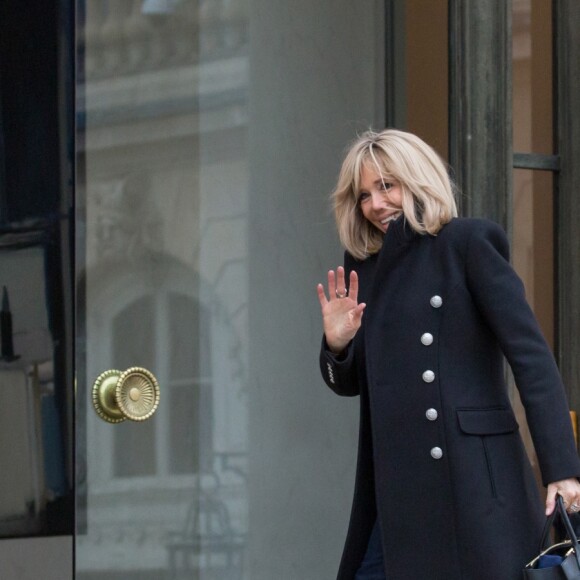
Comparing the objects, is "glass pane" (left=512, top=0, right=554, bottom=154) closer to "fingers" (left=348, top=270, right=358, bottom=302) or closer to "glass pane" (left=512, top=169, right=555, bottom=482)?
"glass pane" (left=512, top=169, right=555, bottom=482)

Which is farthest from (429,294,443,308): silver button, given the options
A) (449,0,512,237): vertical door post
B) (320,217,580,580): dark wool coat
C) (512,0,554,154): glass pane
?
(512,0,554,154): glass pane

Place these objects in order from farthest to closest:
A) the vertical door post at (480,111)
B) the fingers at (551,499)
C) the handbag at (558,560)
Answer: the vertical door post at (480,111)
the fingers at (551,499)
the handbag at (558,560)

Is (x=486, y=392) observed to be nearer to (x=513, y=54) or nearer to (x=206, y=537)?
(x=206, y=537)

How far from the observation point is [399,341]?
9.96 ft

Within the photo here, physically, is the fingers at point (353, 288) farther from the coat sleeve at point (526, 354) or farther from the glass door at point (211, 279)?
the glass door at point (211, 279)

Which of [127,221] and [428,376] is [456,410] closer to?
[428,376]

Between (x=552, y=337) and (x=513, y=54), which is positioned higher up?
(x=513, y=54)

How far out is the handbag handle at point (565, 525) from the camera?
273 cm

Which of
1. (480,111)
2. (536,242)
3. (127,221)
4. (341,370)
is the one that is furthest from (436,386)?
(536,242)

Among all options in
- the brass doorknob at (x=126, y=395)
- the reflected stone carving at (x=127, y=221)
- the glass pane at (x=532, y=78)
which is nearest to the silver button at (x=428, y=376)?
the brass doorknob at (x=126, y=395)

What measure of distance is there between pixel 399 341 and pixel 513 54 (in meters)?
1.52

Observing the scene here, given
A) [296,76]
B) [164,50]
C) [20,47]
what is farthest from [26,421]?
[296,76]

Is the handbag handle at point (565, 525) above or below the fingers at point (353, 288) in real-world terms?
below

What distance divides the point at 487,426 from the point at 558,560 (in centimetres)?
32
